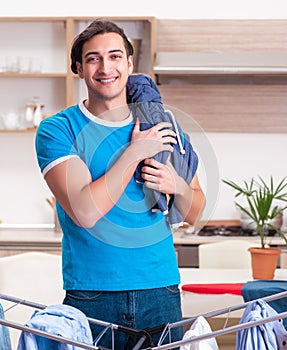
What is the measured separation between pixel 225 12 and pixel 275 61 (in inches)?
23.2

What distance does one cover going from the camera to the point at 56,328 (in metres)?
1.14

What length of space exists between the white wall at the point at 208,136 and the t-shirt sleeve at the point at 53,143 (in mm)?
3668

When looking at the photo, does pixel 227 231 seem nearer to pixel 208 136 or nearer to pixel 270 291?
pixel 208 136

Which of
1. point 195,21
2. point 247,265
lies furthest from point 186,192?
point 195,21

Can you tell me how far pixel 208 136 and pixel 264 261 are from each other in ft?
7.11

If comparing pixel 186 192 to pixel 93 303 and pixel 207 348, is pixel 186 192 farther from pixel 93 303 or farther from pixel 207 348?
pixel 207 348

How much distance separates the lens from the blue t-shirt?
162 cm

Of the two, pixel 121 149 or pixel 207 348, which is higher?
pixel 121 149

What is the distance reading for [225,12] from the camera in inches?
210

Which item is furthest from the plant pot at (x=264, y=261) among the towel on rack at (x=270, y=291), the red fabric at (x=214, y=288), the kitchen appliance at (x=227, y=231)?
the kitchen appliance at (x=227, y=231)

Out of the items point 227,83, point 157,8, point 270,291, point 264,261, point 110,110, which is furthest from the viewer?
point 157,8

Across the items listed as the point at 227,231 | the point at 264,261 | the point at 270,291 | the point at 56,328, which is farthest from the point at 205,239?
the point at 56,328

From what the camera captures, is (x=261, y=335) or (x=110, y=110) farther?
(x=110, y=110)

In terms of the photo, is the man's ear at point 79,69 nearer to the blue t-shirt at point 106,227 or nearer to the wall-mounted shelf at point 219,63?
the blue t-shirt at point 106,227
